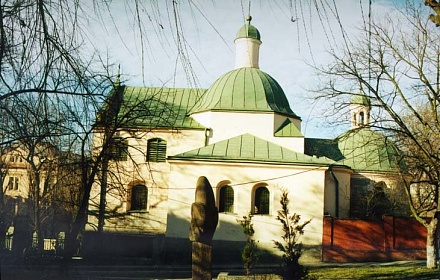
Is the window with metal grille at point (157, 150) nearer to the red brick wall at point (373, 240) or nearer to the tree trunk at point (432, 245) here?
the red brick wall at point (373, 240)

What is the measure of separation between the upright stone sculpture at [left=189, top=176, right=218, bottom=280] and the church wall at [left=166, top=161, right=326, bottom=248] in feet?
42.4

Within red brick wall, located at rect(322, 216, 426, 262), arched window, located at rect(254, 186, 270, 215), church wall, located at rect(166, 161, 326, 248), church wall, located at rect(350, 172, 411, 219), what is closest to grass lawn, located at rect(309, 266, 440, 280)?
red brick wall, located at rect(322, 216, 426, 262)

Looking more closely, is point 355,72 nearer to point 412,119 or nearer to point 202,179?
point 202,179

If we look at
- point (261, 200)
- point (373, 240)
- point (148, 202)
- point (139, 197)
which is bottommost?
point (373, 240)

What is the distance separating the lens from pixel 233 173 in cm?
2442

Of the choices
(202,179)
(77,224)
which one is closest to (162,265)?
(77,224)

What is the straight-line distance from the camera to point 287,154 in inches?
994

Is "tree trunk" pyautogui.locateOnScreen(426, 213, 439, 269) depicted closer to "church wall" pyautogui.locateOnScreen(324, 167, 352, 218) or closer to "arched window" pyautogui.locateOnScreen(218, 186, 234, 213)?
"church wall" pyautogui.locateOnScreen(324, 167, 352, 218)

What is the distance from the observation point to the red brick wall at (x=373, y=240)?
24125mm

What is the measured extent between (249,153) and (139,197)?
7.41 meters

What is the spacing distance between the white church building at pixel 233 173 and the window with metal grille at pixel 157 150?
6 cm

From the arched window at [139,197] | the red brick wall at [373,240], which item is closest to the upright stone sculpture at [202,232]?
the red brick wall at [373,240]

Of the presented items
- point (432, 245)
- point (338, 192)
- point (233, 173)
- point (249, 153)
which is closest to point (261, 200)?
point (233, 173)

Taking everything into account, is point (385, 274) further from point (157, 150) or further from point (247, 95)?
point (157, 150)
